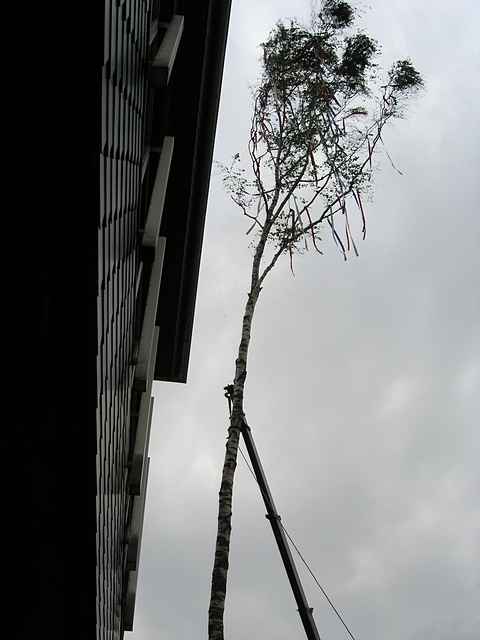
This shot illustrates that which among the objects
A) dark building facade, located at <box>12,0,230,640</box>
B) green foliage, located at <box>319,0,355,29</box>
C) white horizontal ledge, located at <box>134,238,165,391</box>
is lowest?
dark building facade, located at <box>12,0,230,640</box>

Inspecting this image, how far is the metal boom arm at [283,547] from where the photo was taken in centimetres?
871

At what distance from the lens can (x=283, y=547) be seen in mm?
9445

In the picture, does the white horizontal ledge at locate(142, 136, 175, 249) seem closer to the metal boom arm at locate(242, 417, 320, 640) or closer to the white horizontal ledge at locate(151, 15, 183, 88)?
the white horizontal ledge at locate(151, 15, 183, 88)

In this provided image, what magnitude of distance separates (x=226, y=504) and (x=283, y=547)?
6.43 ft


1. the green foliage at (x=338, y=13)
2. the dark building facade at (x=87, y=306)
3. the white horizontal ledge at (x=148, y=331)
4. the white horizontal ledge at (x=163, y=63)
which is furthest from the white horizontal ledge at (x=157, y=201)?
the green foliage at (x=338, y=13)

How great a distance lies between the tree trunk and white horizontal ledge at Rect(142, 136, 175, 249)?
9.62 ft

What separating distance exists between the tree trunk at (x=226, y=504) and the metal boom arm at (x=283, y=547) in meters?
1.41

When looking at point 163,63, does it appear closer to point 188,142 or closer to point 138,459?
point 138,459

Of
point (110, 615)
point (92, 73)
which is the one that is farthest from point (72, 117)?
point (110, 615)

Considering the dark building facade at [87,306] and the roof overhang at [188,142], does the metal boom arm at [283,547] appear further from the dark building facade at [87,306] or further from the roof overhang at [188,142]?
the roof overhang at [188,142]

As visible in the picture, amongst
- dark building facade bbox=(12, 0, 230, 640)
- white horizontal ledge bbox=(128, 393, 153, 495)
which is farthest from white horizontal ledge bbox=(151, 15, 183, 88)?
white horizontal ledge bbox=(128, 393, 153, 495)

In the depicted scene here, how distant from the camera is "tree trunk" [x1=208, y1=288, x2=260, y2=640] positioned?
694 centimetres

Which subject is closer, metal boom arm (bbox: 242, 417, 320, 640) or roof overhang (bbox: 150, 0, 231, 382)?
roof overhang (bbox: 150, 0, 231, 382)

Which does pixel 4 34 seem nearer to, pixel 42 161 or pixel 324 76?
pixel 42 161
